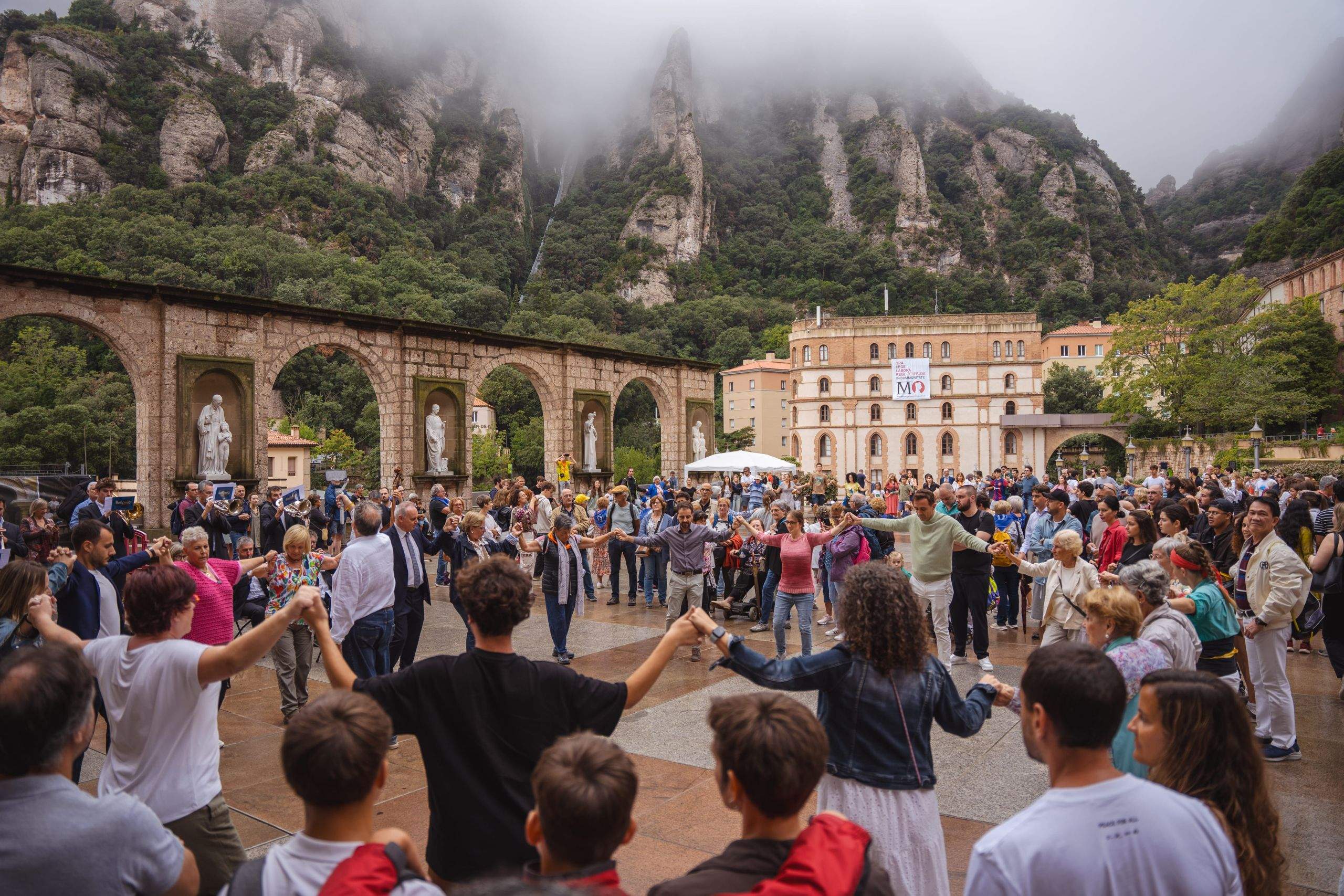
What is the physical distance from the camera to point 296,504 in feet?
40.3

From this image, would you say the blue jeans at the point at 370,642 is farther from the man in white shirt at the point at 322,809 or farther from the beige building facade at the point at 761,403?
the beige building facade at the point at 761,403

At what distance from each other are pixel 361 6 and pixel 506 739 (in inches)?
5018

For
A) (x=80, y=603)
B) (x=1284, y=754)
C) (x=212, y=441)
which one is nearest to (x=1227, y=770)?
(x=1284, y=754)

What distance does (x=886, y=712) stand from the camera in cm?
258

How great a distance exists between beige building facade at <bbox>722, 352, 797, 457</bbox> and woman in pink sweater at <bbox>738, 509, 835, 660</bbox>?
2636 inches

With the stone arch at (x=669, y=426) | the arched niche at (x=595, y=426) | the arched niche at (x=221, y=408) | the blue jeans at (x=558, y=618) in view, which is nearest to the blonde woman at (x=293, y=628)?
the blue jeans at (x=558, y=618)

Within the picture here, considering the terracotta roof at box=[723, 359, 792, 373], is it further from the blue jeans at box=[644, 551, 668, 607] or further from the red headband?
the red headband

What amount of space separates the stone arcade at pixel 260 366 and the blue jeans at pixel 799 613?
41.9 ft

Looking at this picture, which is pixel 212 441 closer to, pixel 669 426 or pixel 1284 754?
pixel 669 426

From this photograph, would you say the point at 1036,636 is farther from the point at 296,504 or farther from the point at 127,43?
the point at 127,43

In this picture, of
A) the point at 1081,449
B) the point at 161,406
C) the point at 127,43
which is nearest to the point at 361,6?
the point at 127,43

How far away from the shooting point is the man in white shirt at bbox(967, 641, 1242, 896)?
1.60m

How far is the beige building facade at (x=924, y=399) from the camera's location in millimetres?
62188

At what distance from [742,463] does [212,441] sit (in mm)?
12483
